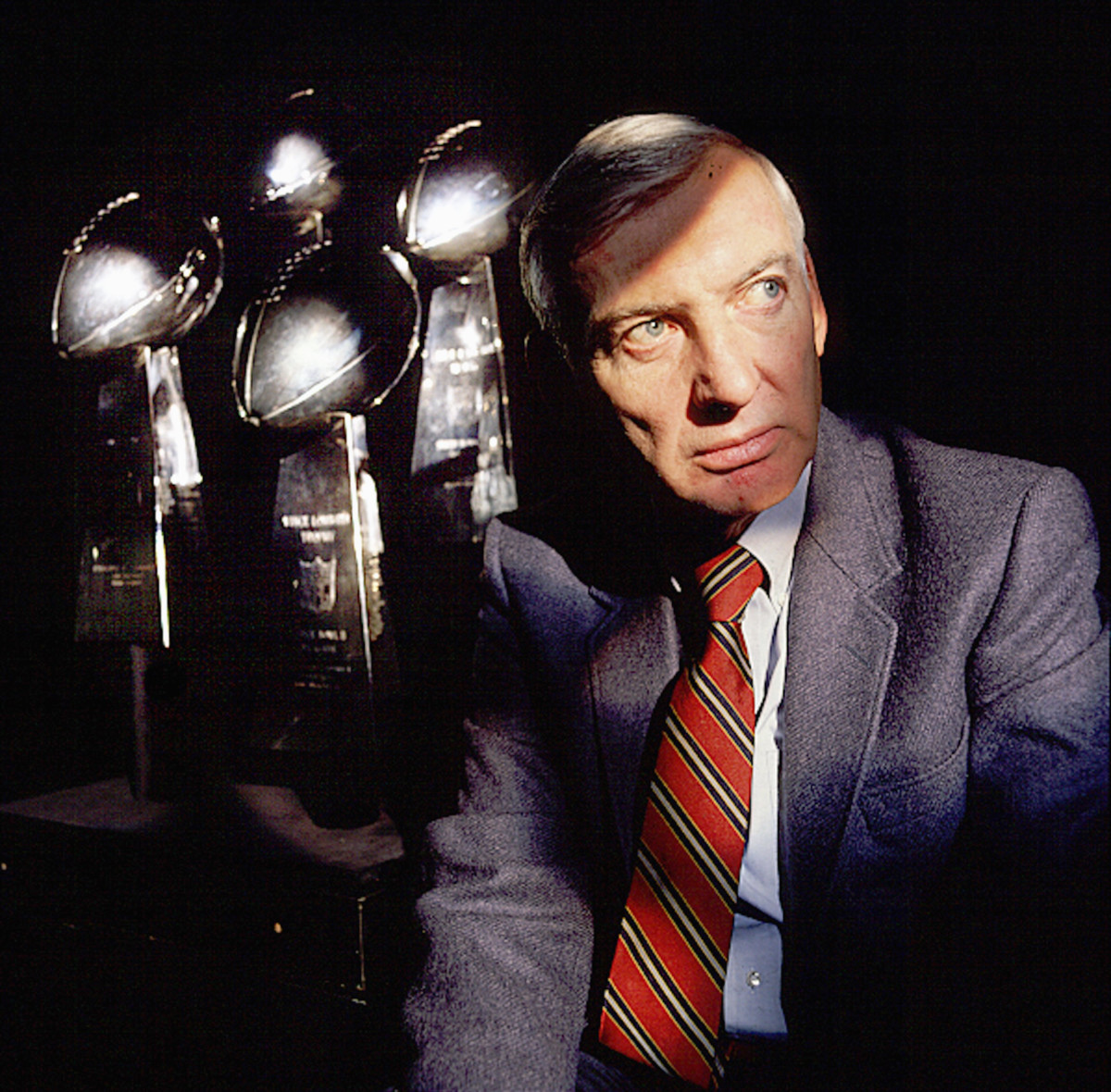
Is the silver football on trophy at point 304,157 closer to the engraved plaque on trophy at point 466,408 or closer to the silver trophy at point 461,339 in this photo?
the silver trophy at point 461,339

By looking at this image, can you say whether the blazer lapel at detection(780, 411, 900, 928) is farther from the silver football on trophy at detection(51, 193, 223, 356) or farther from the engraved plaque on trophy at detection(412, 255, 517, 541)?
the silver football on trophy at detection(51, 193, 223, 356)

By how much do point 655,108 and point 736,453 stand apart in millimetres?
812

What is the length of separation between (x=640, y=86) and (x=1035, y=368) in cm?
83

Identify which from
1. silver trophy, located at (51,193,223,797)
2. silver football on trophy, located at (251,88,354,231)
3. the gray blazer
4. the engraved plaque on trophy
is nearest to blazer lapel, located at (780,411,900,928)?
the gray blazer

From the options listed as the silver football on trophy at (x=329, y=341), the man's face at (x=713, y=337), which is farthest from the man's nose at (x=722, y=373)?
the silver football on trophy at (x=329, y=341)

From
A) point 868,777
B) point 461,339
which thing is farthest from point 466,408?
point 868,777

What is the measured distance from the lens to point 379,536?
1.56m

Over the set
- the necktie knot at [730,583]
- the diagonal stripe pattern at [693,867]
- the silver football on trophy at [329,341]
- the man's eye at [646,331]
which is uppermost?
the man's eye at [646,331]

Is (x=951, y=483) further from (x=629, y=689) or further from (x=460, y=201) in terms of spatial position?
(x=460, y=201)

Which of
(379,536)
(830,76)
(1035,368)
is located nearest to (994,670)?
(1035,368)

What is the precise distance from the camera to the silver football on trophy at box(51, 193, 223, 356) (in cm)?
172

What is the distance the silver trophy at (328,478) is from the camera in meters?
1.49

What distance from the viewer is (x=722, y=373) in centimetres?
87

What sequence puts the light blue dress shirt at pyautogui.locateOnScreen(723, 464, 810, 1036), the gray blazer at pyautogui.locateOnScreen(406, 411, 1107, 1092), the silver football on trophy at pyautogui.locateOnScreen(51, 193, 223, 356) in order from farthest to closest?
the silver football on trophy at pyautogui.locateOnScreen(51, 193, 223, 356)
the light blue dress shirt at pyautogui.locateOnScreen(723, 464, 810, 1036)
the gray blazer at pyautogui.locateOnScreen(406, 411, 1107, 1092)
